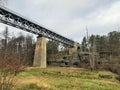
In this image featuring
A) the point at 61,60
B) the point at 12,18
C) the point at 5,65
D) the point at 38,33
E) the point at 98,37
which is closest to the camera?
the point at 5,65

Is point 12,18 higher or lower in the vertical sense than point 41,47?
higher

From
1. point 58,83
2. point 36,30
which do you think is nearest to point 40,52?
point 36,30

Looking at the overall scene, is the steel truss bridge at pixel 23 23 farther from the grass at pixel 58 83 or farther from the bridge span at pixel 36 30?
the grass at pixel 58 83

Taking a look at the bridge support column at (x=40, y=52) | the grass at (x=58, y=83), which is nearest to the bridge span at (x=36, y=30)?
the bridge support column at (x=40, y=52)

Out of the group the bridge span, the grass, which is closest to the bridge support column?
the bridge span

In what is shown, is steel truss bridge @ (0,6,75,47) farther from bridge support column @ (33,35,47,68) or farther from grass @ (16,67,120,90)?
grass @ (16,67,120,90)

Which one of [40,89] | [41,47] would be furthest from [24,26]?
[40,89]

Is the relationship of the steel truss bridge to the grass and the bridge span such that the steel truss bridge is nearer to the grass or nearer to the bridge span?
the bridge span

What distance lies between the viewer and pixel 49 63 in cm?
7919

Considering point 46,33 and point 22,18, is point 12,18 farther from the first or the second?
point 46,33

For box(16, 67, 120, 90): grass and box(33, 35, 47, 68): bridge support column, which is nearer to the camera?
box(16, 67, 120, 90): grass

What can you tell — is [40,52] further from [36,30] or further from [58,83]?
[58,83]

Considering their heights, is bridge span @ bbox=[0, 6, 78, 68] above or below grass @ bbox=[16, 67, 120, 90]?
above

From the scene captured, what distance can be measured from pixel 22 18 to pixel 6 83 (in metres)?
44.3
